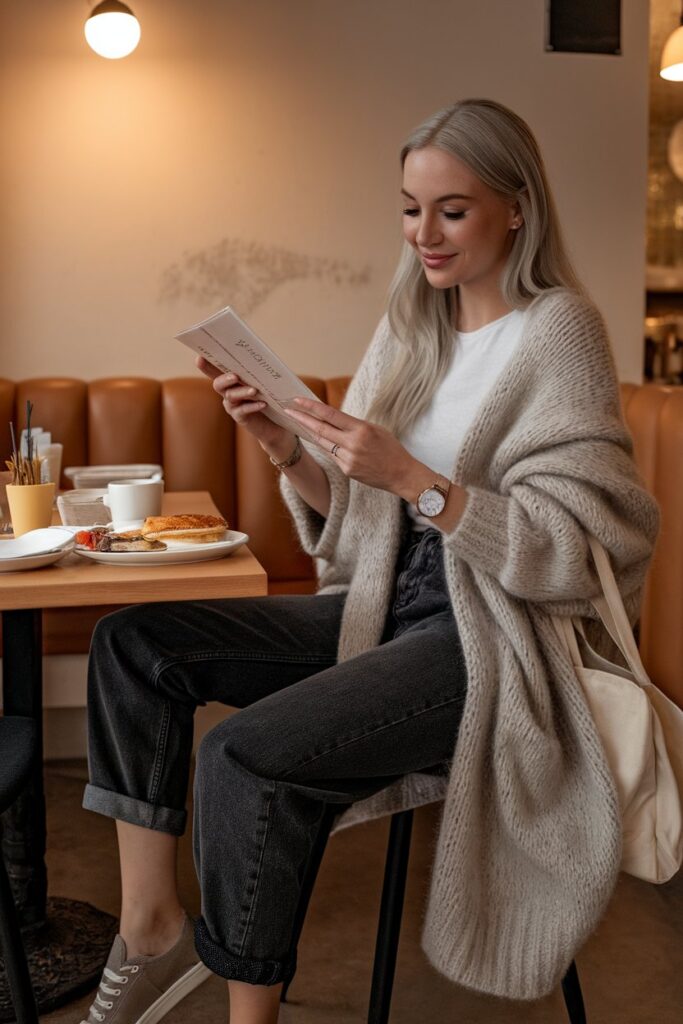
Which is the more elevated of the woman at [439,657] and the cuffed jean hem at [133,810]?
the woman at [439,657]

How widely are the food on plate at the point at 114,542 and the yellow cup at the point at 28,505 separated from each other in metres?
0.13

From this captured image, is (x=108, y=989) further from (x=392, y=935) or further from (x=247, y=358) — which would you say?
(x=247, y=358)

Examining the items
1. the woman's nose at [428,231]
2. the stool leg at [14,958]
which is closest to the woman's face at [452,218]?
the woman's nose at [428,231]

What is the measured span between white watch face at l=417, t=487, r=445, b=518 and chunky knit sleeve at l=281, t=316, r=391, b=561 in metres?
0.36

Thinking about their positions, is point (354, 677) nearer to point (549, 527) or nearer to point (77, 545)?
point (549, 527)

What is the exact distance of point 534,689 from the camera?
133 centimetres

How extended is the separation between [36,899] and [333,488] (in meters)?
0.86

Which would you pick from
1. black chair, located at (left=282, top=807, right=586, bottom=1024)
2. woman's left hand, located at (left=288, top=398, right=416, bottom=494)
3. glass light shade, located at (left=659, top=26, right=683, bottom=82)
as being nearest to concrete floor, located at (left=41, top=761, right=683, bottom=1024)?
black chair, located at (left=282, top=807, right=586, bottom=1024)

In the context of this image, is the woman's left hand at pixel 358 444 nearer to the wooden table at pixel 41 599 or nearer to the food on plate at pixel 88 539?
the wooden table at pixel 41 599

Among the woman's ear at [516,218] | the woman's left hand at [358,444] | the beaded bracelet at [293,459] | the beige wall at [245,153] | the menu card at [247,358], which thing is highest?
the beige wall at [245,153]

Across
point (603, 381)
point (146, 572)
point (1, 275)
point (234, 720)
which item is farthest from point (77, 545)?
point (1, 275)

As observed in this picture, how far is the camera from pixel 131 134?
290 cm

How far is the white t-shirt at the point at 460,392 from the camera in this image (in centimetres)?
156

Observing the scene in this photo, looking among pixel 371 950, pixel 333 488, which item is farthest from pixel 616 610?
pixel 371 950
